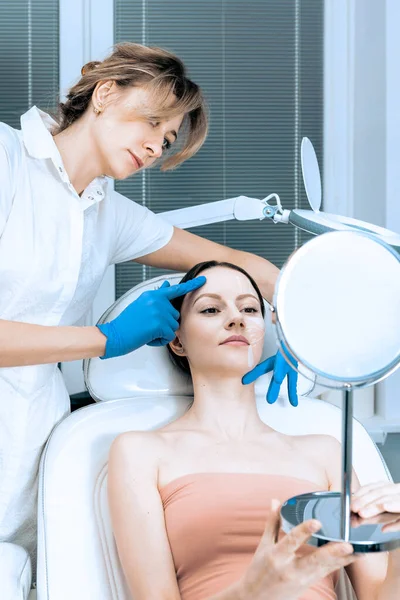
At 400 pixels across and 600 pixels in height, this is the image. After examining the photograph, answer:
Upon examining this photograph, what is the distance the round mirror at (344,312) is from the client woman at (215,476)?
0.27m

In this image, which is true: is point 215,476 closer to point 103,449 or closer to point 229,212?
point 103,449

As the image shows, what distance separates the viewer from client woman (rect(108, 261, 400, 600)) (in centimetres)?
121

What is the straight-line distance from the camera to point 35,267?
145 cm

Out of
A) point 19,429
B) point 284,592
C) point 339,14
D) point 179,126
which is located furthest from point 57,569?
point 339,14

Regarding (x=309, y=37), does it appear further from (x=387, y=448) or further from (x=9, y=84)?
(x=387, y=448)

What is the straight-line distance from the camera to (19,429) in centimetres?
151

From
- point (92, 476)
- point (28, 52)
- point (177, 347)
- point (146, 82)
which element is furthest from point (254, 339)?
point (28, 52)

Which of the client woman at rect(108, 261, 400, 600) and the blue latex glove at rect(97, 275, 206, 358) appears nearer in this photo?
the client woman at rect(108, 261, 400, 600)

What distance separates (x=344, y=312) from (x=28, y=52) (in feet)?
6.42

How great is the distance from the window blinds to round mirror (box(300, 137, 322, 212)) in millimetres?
1170

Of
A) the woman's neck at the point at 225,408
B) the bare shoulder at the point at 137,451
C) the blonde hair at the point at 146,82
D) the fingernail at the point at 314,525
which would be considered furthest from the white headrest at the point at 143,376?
the fingernail at the point at 314,525

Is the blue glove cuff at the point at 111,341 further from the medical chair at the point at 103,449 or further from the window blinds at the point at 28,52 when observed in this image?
the window blinds at the point at 28,52

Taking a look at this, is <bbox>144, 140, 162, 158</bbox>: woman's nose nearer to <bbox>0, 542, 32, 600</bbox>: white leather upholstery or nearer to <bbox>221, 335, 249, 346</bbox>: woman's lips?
<bbox>221, 335, 249, 346</bbox>: woman's lips

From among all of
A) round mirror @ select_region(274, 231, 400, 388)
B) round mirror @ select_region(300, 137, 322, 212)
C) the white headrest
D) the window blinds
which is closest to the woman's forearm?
the white headrest
